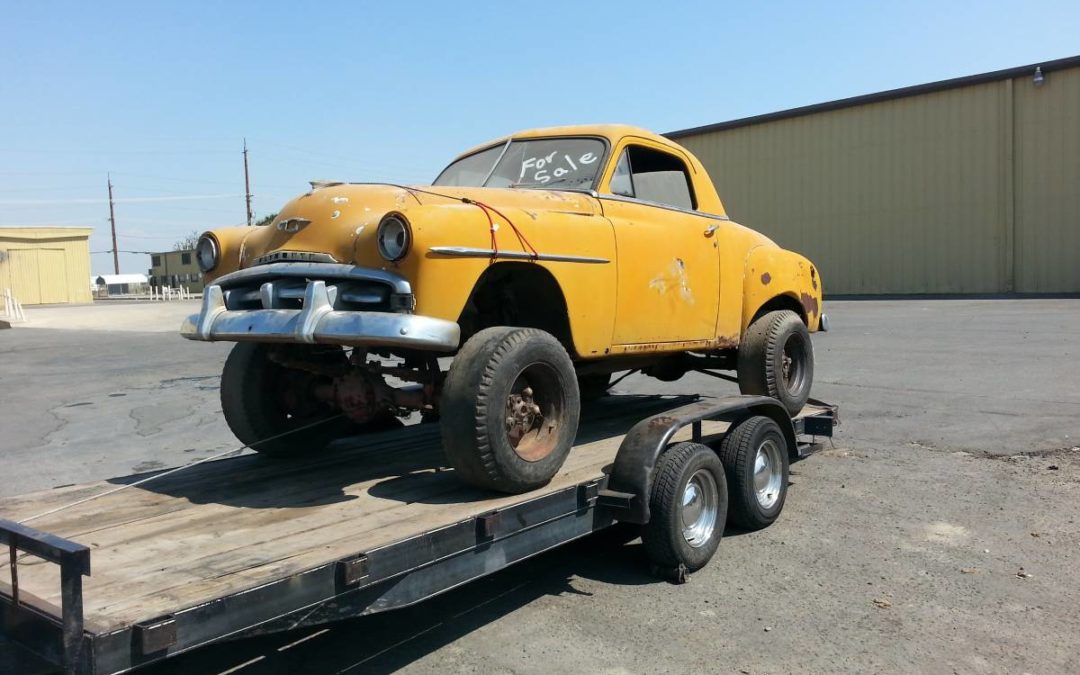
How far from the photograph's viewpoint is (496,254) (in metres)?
3.91

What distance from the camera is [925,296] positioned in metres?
25.9

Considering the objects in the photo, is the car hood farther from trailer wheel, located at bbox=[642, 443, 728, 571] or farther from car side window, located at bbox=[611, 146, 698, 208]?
trailer wheel, located at bbox=[642, 443, 728, 571]

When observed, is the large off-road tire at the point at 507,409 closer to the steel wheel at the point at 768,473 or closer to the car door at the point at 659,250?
the car door at the point at 659,250

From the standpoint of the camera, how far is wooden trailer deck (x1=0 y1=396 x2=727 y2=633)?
8.72 feet

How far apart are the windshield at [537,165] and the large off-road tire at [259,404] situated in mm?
1668

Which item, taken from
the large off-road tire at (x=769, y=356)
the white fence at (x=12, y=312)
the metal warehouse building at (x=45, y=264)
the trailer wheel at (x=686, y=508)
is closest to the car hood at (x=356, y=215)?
the trailer wheel at (x=686, y=508)

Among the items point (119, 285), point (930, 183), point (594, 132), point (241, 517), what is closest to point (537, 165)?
point (594, 132)

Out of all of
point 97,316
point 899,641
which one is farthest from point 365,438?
point 97,316

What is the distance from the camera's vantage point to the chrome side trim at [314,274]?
365 centimetres

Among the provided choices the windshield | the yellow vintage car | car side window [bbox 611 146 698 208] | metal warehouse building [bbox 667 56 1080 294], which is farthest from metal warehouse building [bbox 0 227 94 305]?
car side window [bbox 611 146 698 208]

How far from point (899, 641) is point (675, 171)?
3451 mm

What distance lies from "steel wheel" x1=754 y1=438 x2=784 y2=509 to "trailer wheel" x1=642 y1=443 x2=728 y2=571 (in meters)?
0.53

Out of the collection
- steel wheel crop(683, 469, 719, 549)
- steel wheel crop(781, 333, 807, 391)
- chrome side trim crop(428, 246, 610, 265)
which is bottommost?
steel wheel crop(683, 469, 719, 549)

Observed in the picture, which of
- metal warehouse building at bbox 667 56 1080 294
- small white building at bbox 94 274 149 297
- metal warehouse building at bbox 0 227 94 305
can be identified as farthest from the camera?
small white building at bbox 94 274 149 297
